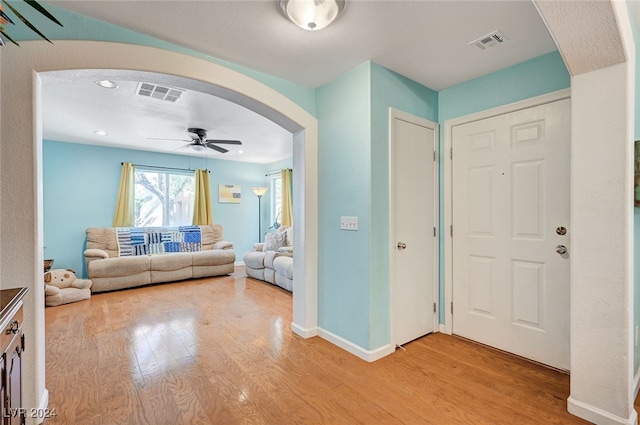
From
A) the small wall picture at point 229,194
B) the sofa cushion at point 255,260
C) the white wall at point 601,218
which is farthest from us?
the small wall picture at point 229,194

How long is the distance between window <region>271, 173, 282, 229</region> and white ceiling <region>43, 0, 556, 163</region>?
4003 mm

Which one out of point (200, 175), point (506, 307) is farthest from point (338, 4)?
point (200, 175)

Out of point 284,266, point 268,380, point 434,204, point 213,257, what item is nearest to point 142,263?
point 213,257

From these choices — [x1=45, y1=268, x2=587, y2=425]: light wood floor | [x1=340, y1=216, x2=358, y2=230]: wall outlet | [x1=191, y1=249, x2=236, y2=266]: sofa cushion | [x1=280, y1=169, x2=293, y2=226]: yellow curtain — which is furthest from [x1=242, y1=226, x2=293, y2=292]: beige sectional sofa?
[x1=340, y1=216, x2=358, y2=230]: wall outlet

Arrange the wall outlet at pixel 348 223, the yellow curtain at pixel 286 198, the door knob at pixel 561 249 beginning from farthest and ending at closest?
the yellow curtain at pixel 286 198 < the wall outlet at pixel 348 223 < the door knob at pixel 561 249

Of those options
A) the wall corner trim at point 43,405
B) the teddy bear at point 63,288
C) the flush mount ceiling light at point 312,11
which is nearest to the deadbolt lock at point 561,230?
the flush mount ceiling light at point 312,11

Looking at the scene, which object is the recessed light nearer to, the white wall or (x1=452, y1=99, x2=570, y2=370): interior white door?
(x1=452, y1=99, x2=570, y2=370): interior white door

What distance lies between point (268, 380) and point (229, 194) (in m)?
5.32

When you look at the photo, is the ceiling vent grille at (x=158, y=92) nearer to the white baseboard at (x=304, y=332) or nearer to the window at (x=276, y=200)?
the white baseboard at (x=304, y=332)

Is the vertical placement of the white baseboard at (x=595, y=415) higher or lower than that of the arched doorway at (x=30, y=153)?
lower

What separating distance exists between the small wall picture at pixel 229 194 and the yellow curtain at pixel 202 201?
36 centimetres

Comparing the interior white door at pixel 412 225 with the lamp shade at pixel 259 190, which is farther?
the lamp shade at pixel 259 190

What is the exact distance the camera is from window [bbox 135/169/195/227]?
609cm

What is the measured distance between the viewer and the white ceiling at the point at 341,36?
1.81m
